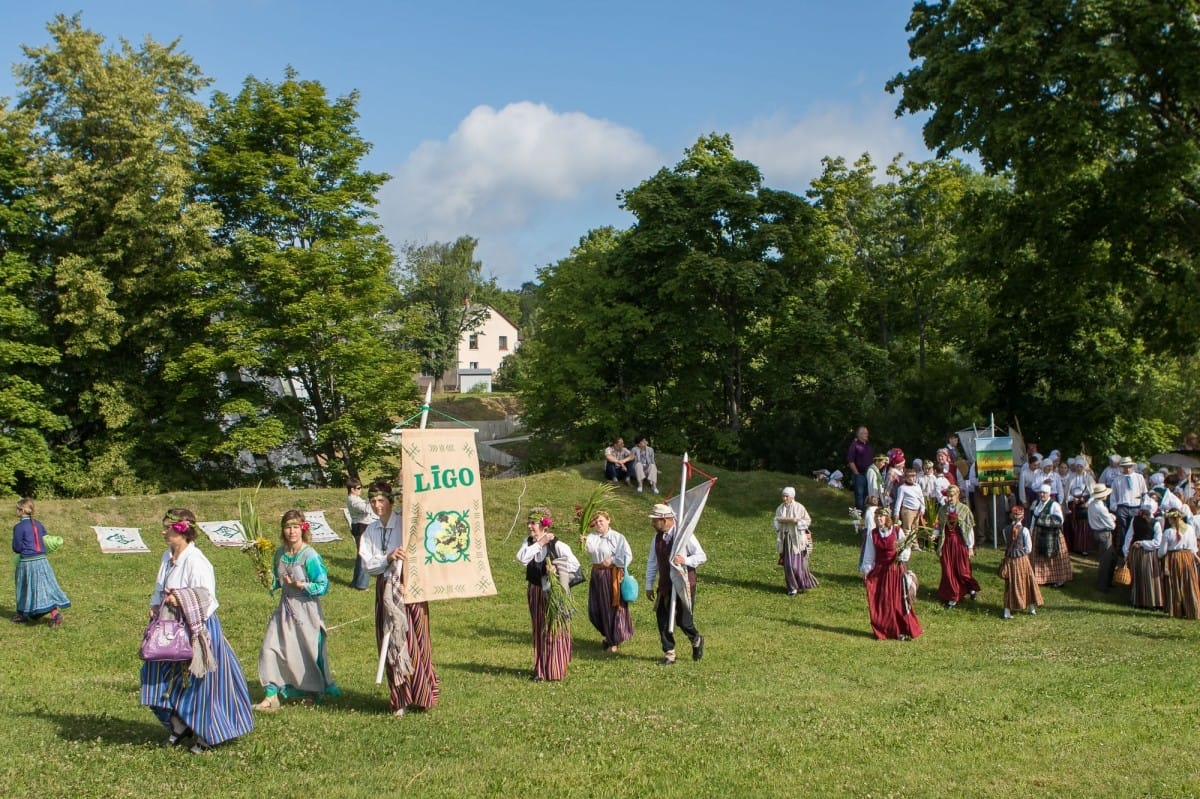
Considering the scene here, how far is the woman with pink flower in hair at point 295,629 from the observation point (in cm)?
1102

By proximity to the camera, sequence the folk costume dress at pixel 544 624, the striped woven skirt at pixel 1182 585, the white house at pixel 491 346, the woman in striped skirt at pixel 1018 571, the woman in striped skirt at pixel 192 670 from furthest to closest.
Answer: the white house at pixel 491 346 → the striped woven skirt at pixel 1182 585 → the woman in striped skirt at pixel 1018 571 → the folk costume dress at pixel 544 624 → the woman in striped skirt at pixel 192 670

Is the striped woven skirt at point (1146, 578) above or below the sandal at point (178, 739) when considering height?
above

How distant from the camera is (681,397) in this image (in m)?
38.2

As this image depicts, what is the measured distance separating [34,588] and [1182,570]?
18.9 metres

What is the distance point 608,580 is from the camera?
566 inches

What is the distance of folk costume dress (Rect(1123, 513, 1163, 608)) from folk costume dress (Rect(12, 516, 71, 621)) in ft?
60.3

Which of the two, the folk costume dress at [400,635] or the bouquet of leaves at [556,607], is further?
the bouquet of leaves at [556,607]

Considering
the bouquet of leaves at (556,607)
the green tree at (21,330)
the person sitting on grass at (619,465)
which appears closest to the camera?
the bouquet of leaves at (556,607)

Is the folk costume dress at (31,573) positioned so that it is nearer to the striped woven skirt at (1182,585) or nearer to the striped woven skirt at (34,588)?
the striped woven skirt at (34,588)

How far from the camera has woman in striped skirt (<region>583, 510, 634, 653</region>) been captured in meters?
14.1

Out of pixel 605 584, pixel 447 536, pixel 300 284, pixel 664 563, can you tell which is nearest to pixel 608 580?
pixel 605 584

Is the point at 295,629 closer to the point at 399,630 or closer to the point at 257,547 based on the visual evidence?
the point at 399,630

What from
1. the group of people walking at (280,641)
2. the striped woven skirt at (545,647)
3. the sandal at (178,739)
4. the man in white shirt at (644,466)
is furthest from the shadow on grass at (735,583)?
the sandal at (178,739)

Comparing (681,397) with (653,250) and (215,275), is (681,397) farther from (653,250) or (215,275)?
(215,275)
